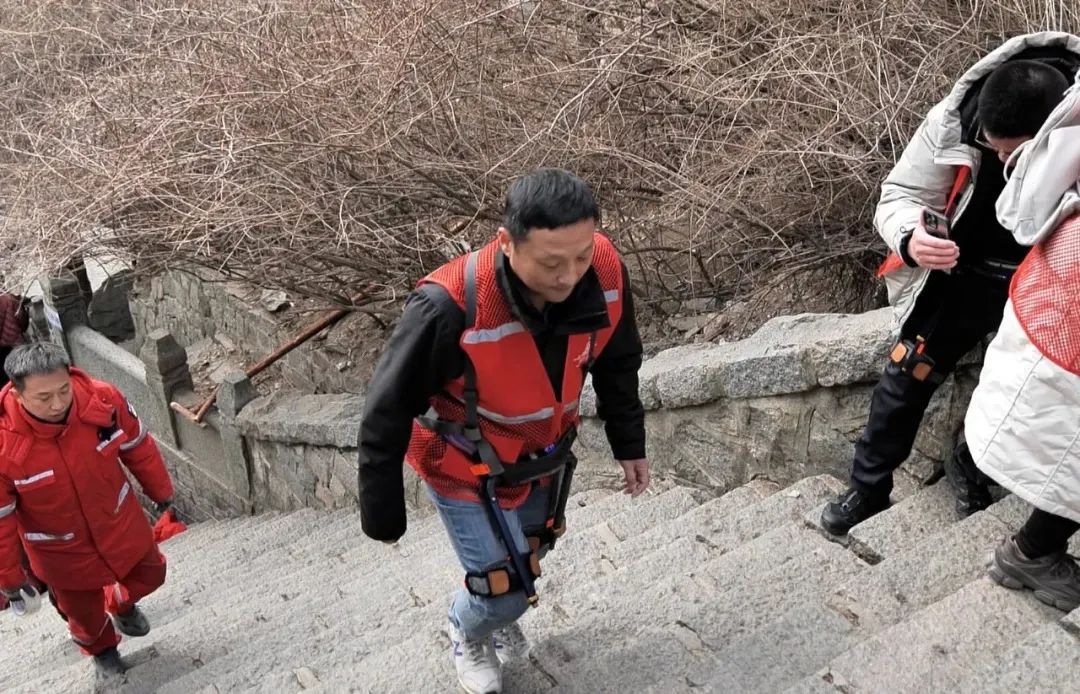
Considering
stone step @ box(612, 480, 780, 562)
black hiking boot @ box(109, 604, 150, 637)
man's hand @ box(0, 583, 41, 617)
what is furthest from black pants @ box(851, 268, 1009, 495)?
black hiking boot @ box(109, 604, 150, 637)

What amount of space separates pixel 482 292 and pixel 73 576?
8.37ft

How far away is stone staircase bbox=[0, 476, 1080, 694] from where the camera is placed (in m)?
2.35

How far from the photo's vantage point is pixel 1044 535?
97.0 inches

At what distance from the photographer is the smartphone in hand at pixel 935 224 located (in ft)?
8.48

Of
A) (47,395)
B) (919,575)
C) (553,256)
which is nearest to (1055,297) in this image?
(919,575)

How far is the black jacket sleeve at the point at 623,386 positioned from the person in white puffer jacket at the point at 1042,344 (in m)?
0.85

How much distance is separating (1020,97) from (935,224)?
39 cm

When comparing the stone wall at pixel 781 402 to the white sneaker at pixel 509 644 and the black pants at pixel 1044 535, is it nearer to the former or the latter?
the black pants at pixel 1044 535

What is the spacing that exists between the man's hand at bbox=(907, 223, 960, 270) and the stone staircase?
849 mm

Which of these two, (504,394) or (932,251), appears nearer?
(504,394)

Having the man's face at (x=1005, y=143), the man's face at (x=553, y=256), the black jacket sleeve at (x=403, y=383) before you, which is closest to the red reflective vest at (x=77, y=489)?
the black jacket sleeve at (x=403, y=383)

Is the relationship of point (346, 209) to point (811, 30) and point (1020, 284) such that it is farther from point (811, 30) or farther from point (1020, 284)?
point (1020, 284)

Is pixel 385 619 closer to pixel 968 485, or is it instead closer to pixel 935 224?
pixel 968 485

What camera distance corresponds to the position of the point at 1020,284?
87.8 inches
